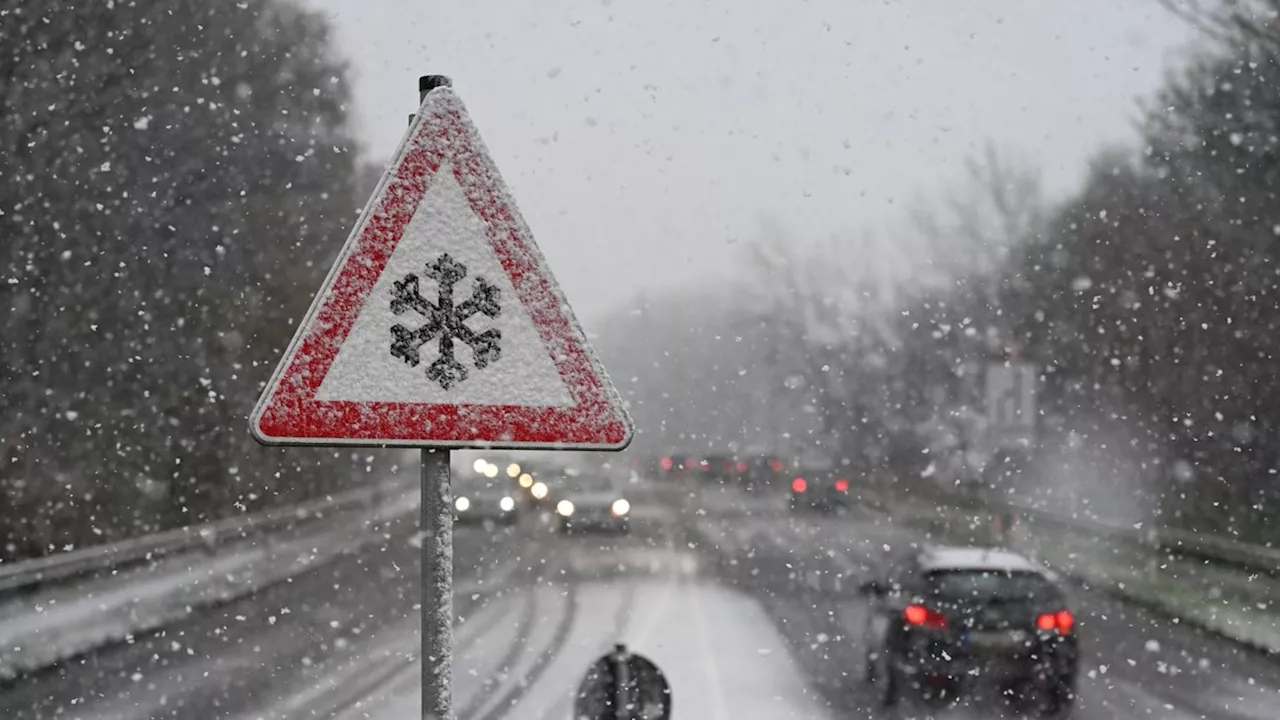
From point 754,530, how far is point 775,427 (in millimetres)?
48252

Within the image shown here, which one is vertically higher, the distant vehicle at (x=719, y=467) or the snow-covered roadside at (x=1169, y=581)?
the distant vehicle at (x=719, y=467)

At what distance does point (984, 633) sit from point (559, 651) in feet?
14.9

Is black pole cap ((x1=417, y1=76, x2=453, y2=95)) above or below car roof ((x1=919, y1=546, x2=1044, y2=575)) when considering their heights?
below

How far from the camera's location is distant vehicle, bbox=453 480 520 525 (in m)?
33.1

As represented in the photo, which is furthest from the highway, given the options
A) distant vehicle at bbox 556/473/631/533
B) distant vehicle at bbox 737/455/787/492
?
distant vehicle at bbox 737/455/787/492

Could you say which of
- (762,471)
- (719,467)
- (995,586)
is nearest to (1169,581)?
(995,586)

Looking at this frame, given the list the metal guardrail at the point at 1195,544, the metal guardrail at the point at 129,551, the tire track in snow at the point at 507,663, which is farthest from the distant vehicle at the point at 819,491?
the tire track in snow at the point at 507,663

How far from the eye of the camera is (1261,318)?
108ft

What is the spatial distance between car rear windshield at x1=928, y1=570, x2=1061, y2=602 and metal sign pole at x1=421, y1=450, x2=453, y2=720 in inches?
388

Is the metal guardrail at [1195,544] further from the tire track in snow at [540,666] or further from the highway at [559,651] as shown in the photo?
the tire track in snow at [540,666]

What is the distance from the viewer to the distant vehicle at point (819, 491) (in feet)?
156

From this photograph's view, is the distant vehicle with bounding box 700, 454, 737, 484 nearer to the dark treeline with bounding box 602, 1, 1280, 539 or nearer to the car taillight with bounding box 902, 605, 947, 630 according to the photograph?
the dark treeline with bounding box 602, 1, 1280, 539

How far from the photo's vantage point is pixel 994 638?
1246 cm

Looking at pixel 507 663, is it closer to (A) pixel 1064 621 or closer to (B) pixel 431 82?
(A) pixel 1064 621
